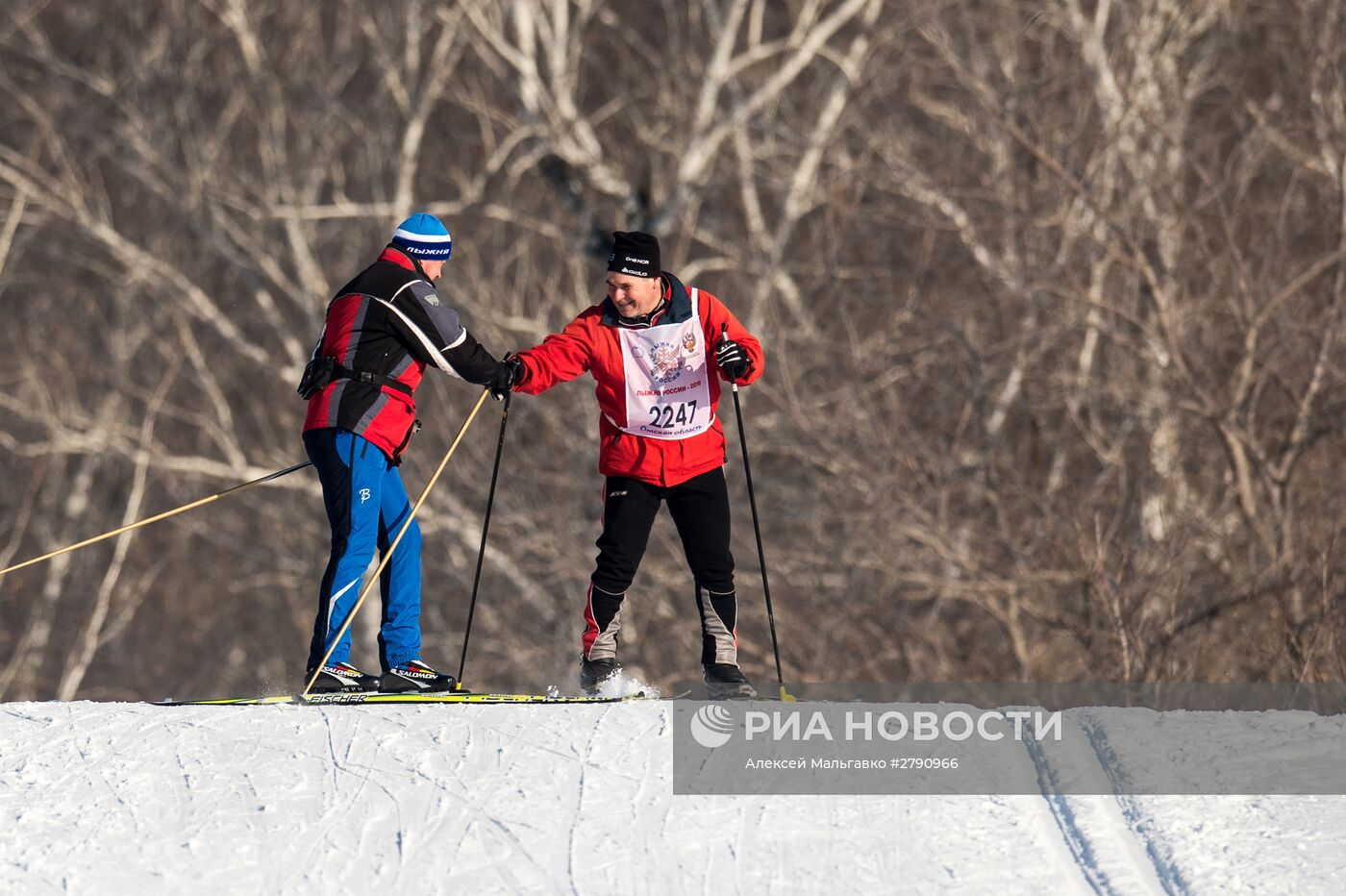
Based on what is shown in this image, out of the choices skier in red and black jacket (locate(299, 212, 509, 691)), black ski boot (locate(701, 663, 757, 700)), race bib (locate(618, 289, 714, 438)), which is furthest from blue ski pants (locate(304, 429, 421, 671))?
black ski boot (locate(701, 663, 757, 700))

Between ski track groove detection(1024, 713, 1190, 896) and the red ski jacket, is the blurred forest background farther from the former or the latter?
the red ski jacket

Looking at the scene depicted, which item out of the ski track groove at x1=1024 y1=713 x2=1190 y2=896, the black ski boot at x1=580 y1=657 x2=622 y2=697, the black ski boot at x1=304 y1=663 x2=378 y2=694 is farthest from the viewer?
the black ski boot at x1=580 y1=657 x2=622 y2=697

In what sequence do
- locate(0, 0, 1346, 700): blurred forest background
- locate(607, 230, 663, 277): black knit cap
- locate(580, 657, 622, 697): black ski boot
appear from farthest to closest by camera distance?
locate(0, 0, 1346, 700): blurred forest background
locate(580, 657, 622, 697): black ski boot
locate(607, 230, 663, 277): black knit cap

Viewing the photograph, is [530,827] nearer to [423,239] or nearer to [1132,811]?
[1132,811]

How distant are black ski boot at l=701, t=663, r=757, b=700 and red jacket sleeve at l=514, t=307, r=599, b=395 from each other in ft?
3.76

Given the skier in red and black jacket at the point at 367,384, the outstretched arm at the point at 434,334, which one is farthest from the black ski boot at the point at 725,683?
the outstretched arm at the point at 434,334

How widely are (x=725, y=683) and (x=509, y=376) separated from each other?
4.28 feet

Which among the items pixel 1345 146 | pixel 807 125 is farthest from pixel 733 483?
pixel 1345 146

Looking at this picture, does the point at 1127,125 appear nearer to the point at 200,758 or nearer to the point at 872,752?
the point at 872,752

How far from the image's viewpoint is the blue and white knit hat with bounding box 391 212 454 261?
611cm

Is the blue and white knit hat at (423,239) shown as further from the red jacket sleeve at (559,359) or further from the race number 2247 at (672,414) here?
the race number 2247 at (672,414)

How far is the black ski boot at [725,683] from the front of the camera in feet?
20.1

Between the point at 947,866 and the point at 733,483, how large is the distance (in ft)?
36.6

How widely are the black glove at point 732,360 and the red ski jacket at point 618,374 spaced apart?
0.03 meters
